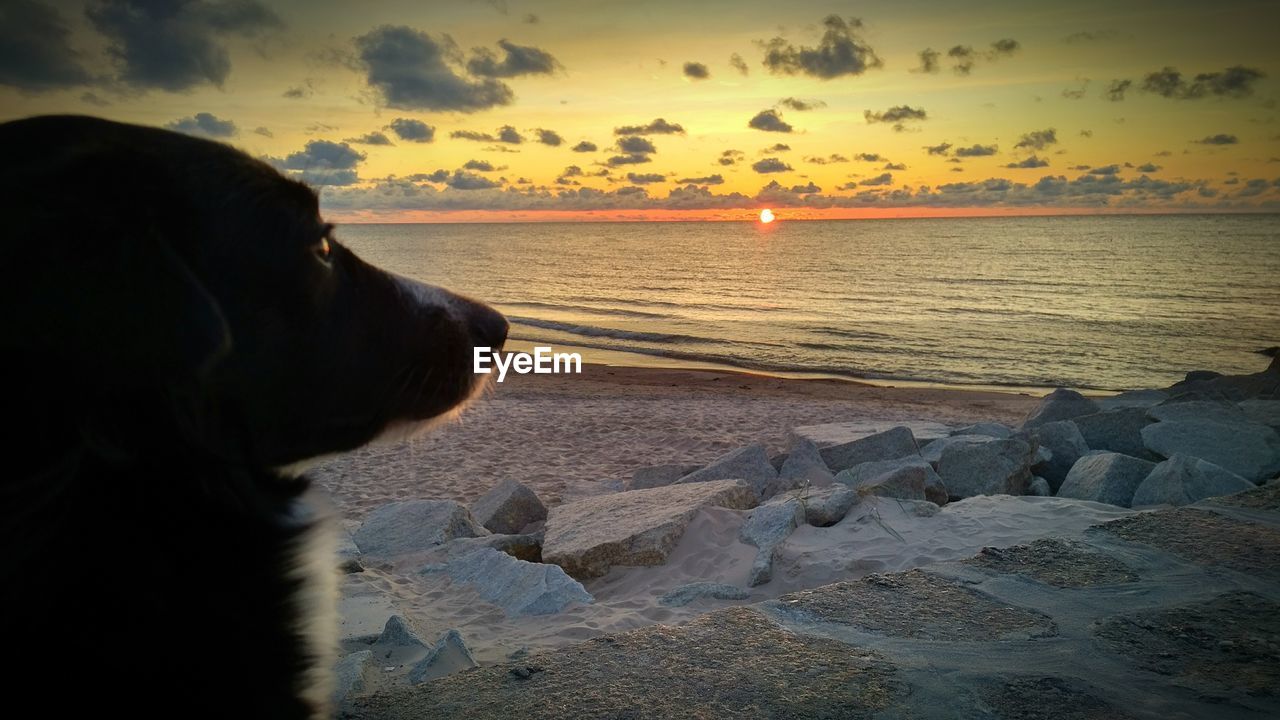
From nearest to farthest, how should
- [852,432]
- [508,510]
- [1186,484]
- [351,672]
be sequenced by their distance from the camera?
[351,672]
[1186,484]
[508,510]
[852,432]

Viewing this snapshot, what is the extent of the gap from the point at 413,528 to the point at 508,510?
2.92 feet

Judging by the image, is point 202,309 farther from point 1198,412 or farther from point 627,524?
point 1198,412

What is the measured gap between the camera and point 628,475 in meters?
9.48

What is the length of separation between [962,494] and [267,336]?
19.1 ft

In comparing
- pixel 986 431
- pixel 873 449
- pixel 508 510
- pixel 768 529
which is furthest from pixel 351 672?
pixel 986 431

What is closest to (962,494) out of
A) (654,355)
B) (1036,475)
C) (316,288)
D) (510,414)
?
(1036,475)

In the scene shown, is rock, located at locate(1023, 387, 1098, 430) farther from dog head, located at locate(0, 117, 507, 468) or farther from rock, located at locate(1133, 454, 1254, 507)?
dog head, located at locate(0, 117, 507, 468)

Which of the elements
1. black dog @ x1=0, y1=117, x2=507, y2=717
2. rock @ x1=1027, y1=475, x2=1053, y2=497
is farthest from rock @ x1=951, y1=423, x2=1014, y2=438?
black dog @ x1=0, y1=117, x2=507, y2=717

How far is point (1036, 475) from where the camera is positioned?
7.17 m

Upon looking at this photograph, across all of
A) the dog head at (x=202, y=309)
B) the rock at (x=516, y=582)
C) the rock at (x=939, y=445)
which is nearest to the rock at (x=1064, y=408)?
the rock at (x=939, y=445)

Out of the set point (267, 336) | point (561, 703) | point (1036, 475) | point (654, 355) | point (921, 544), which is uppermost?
point (267, 336)

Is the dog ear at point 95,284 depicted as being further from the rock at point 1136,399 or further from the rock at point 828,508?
the rock at point 1136,399

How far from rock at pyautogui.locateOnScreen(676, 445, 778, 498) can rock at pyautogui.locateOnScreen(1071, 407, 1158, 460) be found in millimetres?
3024

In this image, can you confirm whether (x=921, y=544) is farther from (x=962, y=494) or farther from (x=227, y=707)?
(x=227, y=707)
